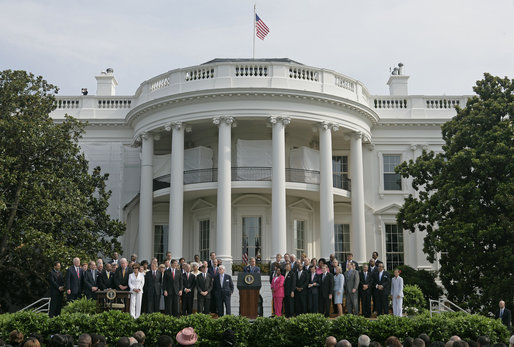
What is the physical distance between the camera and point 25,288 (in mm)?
23750

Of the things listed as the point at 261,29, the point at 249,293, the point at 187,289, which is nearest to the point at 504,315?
the point at 249,293

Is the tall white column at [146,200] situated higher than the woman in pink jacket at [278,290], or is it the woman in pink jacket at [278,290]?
the tall white column at [146,200]

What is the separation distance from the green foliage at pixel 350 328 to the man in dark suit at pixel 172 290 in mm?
4708

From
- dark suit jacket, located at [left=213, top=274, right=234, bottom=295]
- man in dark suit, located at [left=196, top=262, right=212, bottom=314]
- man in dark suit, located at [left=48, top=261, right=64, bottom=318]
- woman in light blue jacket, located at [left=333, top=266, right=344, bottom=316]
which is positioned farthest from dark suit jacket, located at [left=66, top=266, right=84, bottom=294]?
woman in light blue jacket, located at [left=333, top=266, right=344, bottom=316]

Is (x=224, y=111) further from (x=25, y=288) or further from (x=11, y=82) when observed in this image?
(x=25, y=288)

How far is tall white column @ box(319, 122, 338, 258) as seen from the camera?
25.6 m

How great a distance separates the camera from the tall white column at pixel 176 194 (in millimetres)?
25484

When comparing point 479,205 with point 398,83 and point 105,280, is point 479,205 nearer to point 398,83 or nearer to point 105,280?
point 398,83

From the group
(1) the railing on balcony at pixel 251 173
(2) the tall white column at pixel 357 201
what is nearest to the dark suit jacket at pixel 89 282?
(1) the railing on balcony at pixel 251 173

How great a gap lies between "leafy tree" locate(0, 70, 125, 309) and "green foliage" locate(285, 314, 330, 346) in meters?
10.7

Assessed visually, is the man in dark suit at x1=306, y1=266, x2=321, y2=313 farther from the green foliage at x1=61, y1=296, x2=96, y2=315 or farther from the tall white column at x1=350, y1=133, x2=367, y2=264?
the tall white column at x1=350, y1=133, x2=367, y2=264

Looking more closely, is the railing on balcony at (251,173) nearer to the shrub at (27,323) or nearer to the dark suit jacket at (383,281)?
the dark suit jacket at (383,281)

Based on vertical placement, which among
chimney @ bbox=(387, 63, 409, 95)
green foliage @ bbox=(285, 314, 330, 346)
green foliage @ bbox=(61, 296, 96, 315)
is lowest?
green foliage @ bbox=(285, 314, 330, 346)

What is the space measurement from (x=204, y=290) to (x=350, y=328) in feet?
15.3
